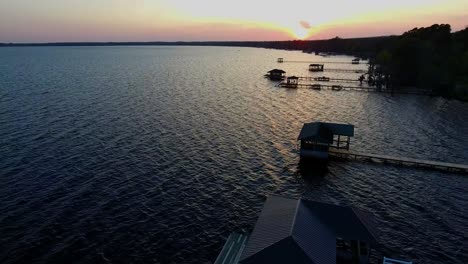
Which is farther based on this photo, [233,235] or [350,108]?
[350,108]

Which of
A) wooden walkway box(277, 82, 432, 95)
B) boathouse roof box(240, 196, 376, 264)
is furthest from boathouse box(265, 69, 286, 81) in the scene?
boathouse roof box(240, 196, 376, 264)

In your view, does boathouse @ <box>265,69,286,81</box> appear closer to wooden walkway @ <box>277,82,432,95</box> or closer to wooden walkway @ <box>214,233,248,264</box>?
wooden walkway @ <box>277,82,432,95</box>

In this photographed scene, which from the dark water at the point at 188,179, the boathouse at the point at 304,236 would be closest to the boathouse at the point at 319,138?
the dark water at the point at 188,179

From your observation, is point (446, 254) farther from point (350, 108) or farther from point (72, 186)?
point (350, 108)

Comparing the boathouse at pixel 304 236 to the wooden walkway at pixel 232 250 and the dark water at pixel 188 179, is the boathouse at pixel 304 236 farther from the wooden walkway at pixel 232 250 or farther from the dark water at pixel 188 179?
the dark water at pixel 188 179

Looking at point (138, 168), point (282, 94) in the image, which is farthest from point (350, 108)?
point (138, 168)

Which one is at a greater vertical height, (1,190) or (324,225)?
(324,225)

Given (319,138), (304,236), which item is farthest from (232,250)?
(319,138)

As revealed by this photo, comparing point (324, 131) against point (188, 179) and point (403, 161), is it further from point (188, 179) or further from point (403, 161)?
point (188, 179)
